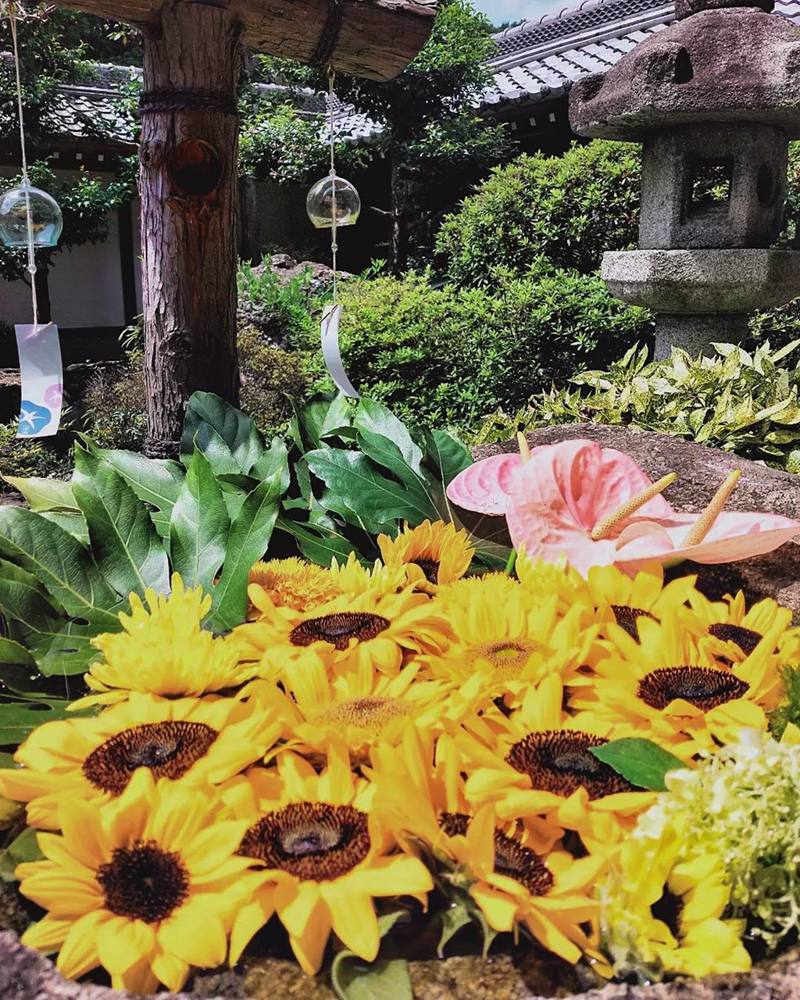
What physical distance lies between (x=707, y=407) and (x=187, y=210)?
2341mm

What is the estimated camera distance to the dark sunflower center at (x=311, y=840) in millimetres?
473

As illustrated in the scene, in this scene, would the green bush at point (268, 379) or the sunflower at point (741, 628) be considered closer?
the sunflower at point (741, 628)

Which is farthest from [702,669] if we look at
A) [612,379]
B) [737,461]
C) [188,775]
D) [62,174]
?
[62,174]

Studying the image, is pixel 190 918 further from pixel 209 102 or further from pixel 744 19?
pixel 744 19

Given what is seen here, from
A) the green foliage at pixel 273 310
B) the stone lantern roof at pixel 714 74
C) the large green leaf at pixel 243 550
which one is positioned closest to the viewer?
the large green leaf at pixel 243 550

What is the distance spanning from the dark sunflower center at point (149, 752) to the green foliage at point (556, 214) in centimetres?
847

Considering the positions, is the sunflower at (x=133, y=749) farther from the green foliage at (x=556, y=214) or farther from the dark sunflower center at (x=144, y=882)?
the green foliage at (x=556, y=214)

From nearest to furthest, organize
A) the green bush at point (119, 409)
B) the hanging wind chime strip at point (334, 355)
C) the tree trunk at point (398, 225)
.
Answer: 1. the hanging wind chime strip at point (334, 355)
2. the green bush at point (119, 409)
3. the tree trunk at point (398, 225)

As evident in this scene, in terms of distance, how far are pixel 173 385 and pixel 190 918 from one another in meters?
1.83

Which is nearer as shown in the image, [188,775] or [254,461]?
[188,775]

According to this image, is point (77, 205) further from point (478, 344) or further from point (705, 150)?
point (705, 150)

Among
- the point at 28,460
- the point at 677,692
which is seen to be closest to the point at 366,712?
the point at 677,692

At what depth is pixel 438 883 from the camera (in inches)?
19.0

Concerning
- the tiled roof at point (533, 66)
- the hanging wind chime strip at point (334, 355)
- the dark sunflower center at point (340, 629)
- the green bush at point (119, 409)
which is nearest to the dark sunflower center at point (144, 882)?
the dark sunflower center at point (340, 629)
